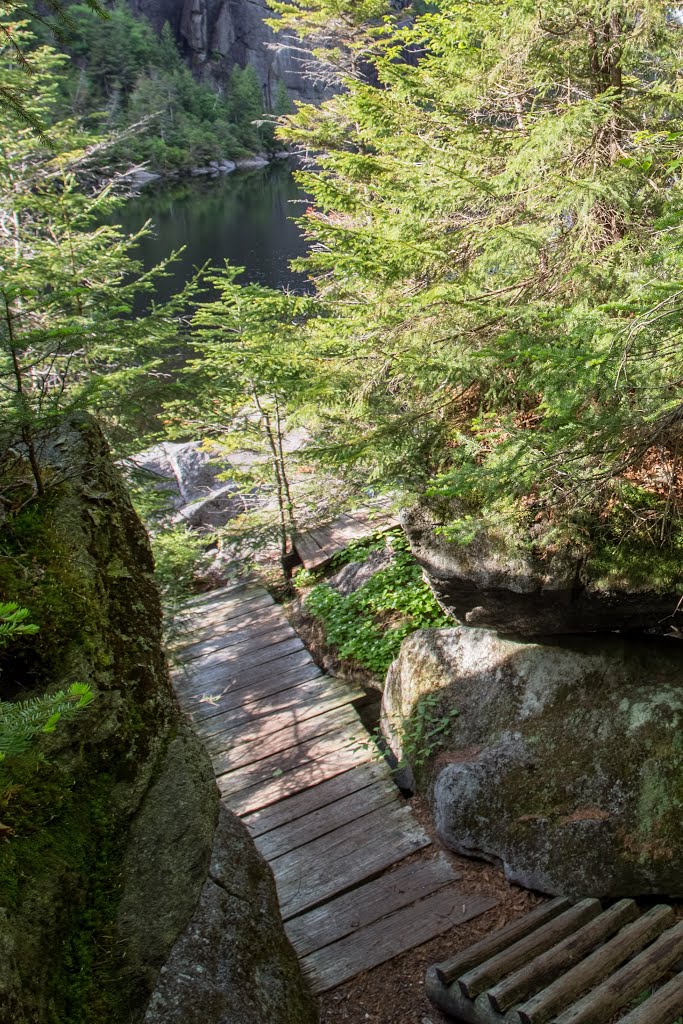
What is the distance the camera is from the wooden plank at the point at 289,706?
236 inches

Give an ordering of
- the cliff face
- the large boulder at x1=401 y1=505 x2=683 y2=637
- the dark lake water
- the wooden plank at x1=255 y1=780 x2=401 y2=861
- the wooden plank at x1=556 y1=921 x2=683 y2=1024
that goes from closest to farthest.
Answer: the wooden plank at x1=556 y1=921 x2=683 y2=1024 → the large boulder at x1=401 y1=505 x2=683 y2=637 → the wooden plank at x1=255 y1=780 x2=401 y2=861 → the dark lake water → the cliff face

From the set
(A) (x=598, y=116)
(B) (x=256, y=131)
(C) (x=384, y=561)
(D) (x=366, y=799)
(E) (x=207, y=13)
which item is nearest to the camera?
(A) (x=598, y=116)

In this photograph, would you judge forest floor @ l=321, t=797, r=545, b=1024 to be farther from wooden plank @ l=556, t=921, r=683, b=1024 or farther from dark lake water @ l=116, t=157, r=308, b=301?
dark lake water @ l=116, t=157, r=308, b=301

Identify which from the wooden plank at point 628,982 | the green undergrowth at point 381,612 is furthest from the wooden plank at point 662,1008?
the green undergrowth at point 381,612

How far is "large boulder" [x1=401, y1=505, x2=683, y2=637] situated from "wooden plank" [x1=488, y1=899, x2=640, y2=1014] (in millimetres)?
1642

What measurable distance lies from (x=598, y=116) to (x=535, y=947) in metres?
4.64

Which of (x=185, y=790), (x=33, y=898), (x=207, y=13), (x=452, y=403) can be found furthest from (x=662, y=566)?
(x=207, y=13)

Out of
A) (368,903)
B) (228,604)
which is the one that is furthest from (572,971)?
(228,604)

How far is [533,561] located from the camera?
4.52m

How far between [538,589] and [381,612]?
2.61 meters

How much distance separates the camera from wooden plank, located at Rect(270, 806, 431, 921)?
4.42 meters

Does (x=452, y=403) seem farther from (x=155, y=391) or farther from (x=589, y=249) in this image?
(x=155, y=391)

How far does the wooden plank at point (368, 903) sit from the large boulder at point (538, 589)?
5.56ft

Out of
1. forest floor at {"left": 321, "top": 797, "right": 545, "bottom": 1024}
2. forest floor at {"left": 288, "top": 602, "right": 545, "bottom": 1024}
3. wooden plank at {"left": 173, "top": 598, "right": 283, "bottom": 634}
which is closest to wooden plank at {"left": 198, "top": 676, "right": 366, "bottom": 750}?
wooden plank at {"left": 173, "top": 598, "right": 283, "bottom": 634}
